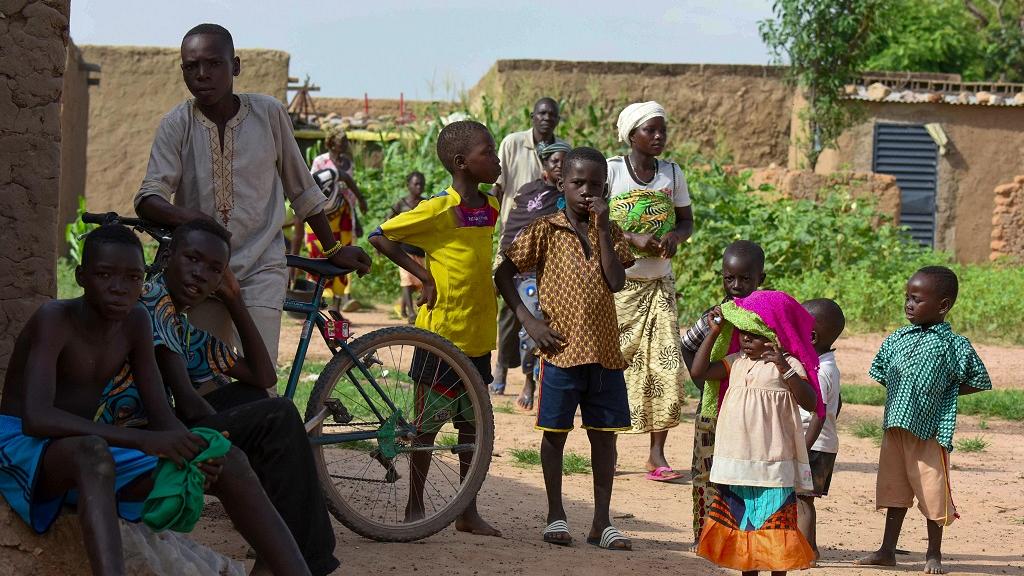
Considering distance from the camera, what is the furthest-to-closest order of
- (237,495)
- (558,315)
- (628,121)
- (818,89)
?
(818,89) → (628,121) → (558,315) → (237,495)

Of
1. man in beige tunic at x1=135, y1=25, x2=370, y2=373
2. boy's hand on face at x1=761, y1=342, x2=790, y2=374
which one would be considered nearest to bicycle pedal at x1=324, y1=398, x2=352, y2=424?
man in beige tunic at x1=135, y1=25, x2=370, y2=373

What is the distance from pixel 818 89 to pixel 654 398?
1255cm

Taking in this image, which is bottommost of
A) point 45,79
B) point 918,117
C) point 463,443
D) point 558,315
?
point 463,443

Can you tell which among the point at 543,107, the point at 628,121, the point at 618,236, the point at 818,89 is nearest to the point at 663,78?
the point at 818,89

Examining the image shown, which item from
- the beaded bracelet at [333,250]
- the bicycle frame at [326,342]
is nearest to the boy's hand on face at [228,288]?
the bicycle frame at [326,342]

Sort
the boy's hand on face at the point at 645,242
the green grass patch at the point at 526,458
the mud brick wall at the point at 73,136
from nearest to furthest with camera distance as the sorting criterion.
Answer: the boy's hand on face at the point at 645,242, the green grass patch at the point at 526,458, the mud brick wall at the point at 73,136

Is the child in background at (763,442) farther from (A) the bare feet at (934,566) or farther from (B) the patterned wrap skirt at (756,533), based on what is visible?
(A) the bare feet at (934,566)

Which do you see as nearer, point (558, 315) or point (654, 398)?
point (558, 315)

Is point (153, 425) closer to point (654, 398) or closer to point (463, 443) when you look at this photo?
point (463, 443)

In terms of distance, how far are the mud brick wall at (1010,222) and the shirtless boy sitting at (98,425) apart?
16134 millimetres

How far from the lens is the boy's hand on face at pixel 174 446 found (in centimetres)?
304

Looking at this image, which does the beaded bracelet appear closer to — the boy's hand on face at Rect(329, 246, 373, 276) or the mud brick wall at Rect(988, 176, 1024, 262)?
the boy's hand on face at Rect(329, 246, 373, 276)

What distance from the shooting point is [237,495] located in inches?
123

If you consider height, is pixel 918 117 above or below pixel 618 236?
above
